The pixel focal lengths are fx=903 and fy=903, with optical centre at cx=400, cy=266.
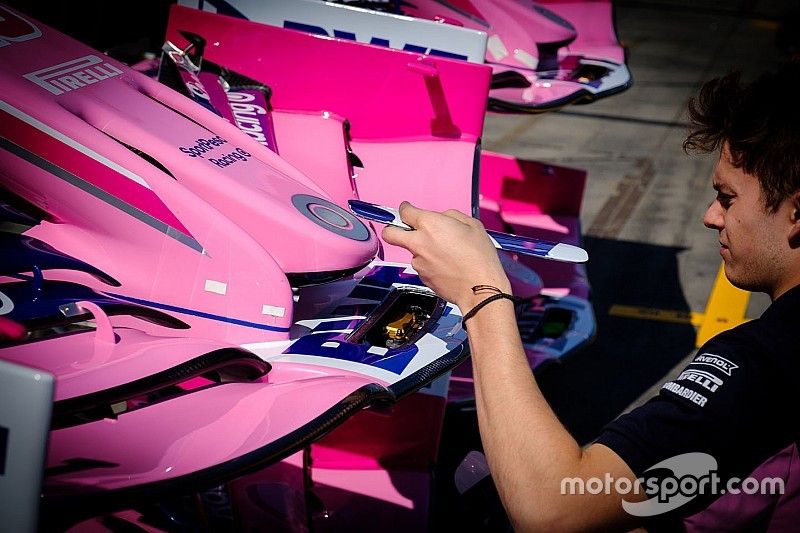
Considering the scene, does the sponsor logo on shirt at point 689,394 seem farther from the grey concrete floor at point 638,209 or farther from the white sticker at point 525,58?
the white sticker at point 525,58

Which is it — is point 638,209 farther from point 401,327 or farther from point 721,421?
point 721,421

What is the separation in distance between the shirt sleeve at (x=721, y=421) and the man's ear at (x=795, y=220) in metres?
0.19

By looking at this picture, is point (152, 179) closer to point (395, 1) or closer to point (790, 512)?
point (790, 512)

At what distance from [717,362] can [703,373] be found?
0.03 metres

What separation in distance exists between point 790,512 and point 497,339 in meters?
0.51

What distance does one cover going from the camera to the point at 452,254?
1.47m

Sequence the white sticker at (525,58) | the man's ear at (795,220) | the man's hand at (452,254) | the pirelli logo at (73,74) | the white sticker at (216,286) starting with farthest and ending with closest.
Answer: the white sticker at (525,58)
the pirelli logo at (73,74)
the white sticker at (216,286)
the man's hand at (452,254)
the man's ear at (795,220)

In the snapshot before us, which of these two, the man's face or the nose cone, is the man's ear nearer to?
the man's face

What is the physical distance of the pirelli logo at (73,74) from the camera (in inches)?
99.8

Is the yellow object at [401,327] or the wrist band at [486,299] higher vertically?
the wrist band at [486,299]

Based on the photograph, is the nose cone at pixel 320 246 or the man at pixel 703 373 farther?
the nose cone at pixel 320 246

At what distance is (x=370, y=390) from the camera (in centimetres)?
207

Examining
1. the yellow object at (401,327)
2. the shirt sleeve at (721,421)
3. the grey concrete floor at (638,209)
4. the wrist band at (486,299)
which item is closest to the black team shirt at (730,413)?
the shirt sleeve at (721,421)

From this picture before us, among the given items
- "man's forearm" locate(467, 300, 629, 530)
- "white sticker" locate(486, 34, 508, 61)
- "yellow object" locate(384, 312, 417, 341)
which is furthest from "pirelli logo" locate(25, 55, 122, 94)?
"white sticker" locate(486, 34, 508, 61)
